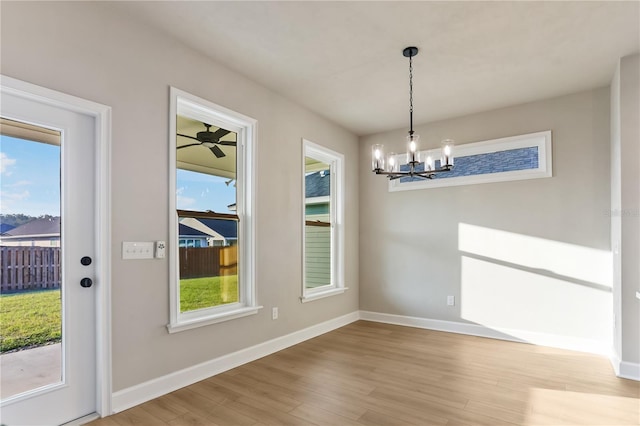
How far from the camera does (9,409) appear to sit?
84.4 inches

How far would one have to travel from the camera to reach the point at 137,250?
276cm

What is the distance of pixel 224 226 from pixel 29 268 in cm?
162

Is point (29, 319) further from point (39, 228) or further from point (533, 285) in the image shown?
point (533, 285)

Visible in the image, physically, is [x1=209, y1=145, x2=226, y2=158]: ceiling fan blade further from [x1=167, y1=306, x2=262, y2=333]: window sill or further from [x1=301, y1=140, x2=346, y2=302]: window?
[x1=167, y1=306, x2=262, y2=333]: window sill

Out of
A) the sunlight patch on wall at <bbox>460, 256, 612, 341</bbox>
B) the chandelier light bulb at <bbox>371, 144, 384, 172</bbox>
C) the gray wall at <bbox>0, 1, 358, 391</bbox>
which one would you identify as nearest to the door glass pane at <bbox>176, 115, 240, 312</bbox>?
the gray wall at <bbox>0, 1, 358, 391</bbox>

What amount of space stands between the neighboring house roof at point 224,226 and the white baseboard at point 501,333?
9.10 feet

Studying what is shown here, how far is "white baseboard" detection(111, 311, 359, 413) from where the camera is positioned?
2648 millimetres

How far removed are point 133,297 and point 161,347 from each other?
0.49 m

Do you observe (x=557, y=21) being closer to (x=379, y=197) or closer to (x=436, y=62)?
(x=436, y=62)

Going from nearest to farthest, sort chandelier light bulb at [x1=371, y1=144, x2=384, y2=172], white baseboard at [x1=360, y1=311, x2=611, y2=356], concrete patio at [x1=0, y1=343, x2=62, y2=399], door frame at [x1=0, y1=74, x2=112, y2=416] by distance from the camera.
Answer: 1. concrete patio at [x1=0, y1=343, x2=62, y2=399]
2. door frame at [x1=0, y1=74, x2=112, y2=416]
3. chandelier light bulb at [x1=371, y1=144, x2=384, y2=172]
4. white baseboard at [x1=360, y1=311, x2=611, y2=356]

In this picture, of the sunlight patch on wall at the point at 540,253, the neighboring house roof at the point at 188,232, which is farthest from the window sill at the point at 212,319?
the sunlight patch on wall at the point at 540,253

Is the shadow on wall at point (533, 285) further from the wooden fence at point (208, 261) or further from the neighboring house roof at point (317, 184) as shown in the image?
the wooden fence at point (208, 261)

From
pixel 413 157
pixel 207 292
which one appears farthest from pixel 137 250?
pixel 413 157

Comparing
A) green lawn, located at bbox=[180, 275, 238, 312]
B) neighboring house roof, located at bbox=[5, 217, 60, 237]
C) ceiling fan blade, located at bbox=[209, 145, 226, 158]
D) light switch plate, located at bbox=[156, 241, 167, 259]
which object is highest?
ceiling fan blade, located at bbox=[209, 145, 226, 158]
